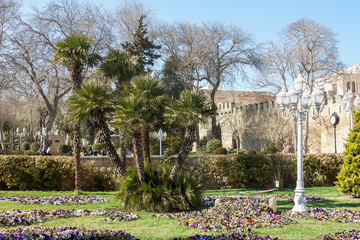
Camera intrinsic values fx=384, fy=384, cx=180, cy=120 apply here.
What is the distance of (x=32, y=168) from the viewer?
53.3 feet

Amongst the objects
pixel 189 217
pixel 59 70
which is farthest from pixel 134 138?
pixel 59 70

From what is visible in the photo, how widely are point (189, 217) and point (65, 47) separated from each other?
841cm

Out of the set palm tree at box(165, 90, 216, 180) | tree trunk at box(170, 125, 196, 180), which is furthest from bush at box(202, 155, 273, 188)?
palm tree at box(165, 90, 216, 180)

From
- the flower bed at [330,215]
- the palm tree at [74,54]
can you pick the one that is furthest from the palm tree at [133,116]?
the palm tree at [74,54]

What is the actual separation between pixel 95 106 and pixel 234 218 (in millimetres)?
5014

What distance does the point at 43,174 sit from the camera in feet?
53.8

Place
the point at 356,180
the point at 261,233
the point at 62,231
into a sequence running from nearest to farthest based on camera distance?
the point at 62,231, the point at 261,233, the point at 356,180

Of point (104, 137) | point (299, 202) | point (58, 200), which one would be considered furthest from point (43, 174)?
→ point (299, 202)

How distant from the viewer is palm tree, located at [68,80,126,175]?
11.2 m

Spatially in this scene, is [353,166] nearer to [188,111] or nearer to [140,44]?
[188,111]

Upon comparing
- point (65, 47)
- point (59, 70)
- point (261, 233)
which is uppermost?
point (59, 70)

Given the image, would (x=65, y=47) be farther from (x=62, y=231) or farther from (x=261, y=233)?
(x=261, y=233)

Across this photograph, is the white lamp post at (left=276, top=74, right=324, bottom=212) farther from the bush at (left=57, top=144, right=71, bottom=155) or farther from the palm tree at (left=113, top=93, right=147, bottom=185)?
the bush at (left=57, top=144, right=71, bottom=155)

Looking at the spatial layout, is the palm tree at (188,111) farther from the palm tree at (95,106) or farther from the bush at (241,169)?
the bush at (241,169)
